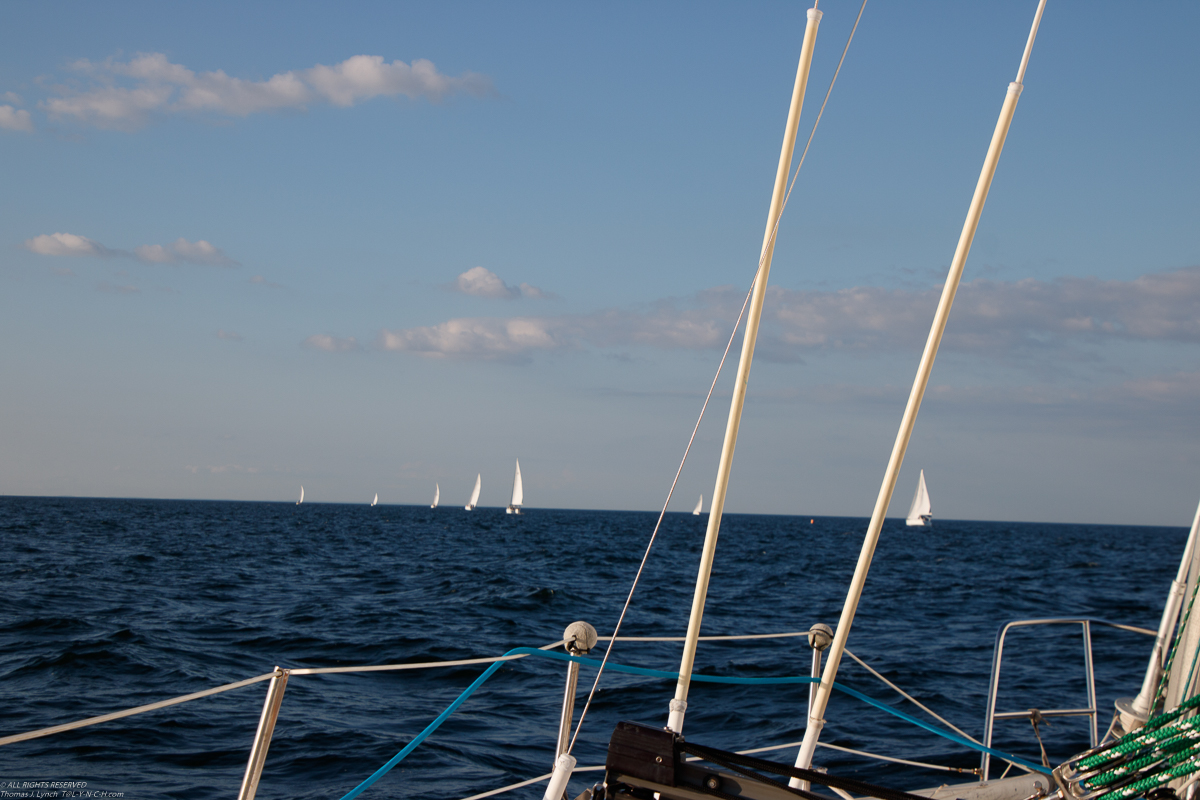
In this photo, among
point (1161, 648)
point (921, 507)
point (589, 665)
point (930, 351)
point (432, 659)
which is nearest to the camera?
point (930, 351)

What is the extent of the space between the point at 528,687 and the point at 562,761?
28.0ft

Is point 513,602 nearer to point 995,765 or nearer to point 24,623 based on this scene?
point 24,623

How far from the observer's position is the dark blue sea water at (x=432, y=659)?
26.0ft

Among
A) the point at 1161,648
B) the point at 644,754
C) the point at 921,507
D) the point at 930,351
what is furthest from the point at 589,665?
the point at 921,507

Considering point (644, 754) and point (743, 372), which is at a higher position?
point (743, 372)

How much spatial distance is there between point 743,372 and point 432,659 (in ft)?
35.3

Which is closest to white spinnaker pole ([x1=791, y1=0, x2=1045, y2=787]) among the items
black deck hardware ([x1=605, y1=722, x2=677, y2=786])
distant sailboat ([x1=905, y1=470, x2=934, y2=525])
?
black deck hardware ([x1=605, y1=722, x2=677, y2=786])

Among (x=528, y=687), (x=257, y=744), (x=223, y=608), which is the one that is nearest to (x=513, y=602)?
(x=223, y=608)

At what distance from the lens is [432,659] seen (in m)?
12.9

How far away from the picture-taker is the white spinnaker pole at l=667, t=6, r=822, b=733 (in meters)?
3.23

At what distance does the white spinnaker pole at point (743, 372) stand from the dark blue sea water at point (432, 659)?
433 cm

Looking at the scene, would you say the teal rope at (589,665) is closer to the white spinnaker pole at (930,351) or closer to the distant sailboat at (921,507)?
the white spinnaker pole at (930,351)

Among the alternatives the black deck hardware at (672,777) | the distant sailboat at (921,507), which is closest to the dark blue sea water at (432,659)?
the black deck hardware at (672,777)

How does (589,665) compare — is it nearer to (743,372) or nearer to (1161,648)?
(743,372)
